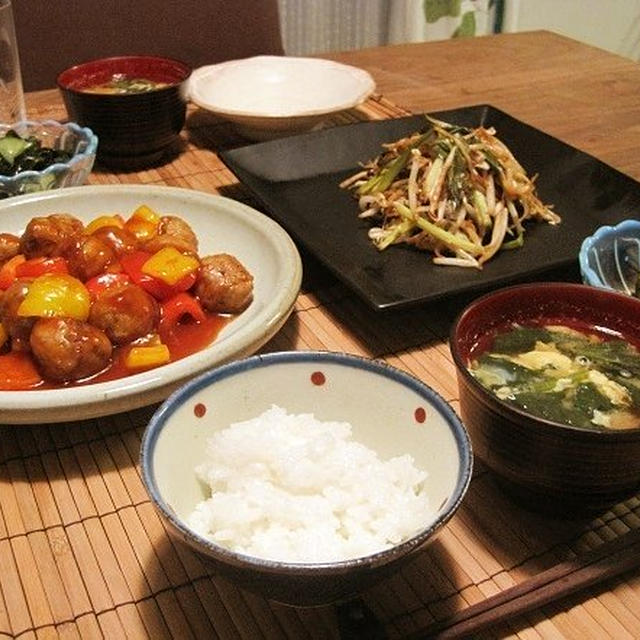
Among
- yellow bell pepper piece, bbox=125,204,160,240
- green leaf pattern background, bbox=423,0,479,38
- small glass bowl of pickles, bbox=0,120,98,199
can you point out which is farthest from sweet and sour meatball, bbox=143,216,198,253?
green leaf pattern background, bbox=423,0,479,38

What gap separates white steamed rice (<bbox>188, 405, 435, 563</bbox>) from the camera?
3.07 feet

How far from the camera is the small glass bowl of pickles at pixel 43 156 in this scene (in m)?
1.80

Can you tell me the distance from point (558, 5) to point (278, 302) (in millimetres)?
4831

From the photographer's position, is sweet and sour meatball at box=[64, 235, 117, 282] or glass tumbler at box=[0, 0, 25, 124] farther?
glass tumbler at box=[0, 0, 25, 124]

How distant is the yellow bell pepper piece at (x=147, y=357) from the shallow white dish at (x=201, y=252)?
0.24 feet

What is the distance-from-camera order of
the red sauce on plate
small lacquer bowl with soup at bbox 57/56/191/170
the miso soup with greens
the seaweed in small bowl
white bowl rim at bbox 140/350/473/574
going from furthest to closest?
small lacquer bowl with soup at bbox 57/56/191/170 < the seaweed in small bowl < the red sauce on plate < the miso soup with greens < white bowl rim at bbox 140/350/473/574

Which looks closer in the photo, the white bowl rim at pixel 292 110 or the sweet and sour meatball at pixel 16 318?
the sweet and sour meatball at pixel 16 318

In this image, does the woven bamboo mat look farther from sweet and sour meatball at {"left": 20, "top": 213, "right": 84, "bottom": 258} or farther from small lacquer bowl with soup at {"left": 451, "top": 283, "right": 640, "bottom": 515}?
sweet and sour meatball at {"left": 20, "top": 213, "right": 84, "bottom": 258}

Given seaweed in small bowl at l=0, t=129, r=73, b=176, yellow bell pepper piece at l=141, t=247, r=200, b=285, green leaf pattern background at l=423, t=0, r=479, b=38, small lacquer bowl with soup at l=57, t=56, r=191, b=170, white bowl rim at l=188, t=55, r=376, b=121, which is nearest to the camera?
yellow bell pepper piece at l=141, t=247, r=200, b=285

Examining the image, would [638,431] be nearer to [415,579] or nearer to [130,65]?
[415,579]

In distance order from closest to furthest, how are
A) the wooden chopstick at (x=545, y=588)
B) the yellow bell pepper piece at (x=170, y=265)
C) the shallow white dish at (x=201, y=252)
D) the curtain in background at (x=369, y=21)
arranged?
the wooden chopstick at (x=545, y=588)
the shallow white dish at (x=201, y=252)
the yellow bell pepper piece at (x=170, y=265)
the curtain in background at (x=369, y=21)

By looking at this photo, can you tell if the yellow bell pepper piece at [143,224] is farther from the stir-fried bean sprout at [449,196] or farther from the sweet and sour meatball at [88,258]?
the stir-fried bean sprout at [449,196]

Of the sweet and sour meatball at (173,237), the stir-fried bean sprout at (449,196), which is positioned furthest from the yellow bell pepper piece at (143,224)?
the stir-fried bean sprout at (449,196)

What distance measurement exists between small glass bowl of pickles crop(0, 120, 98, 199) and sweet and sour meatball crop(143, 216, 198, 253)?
→ 36 centimetres
